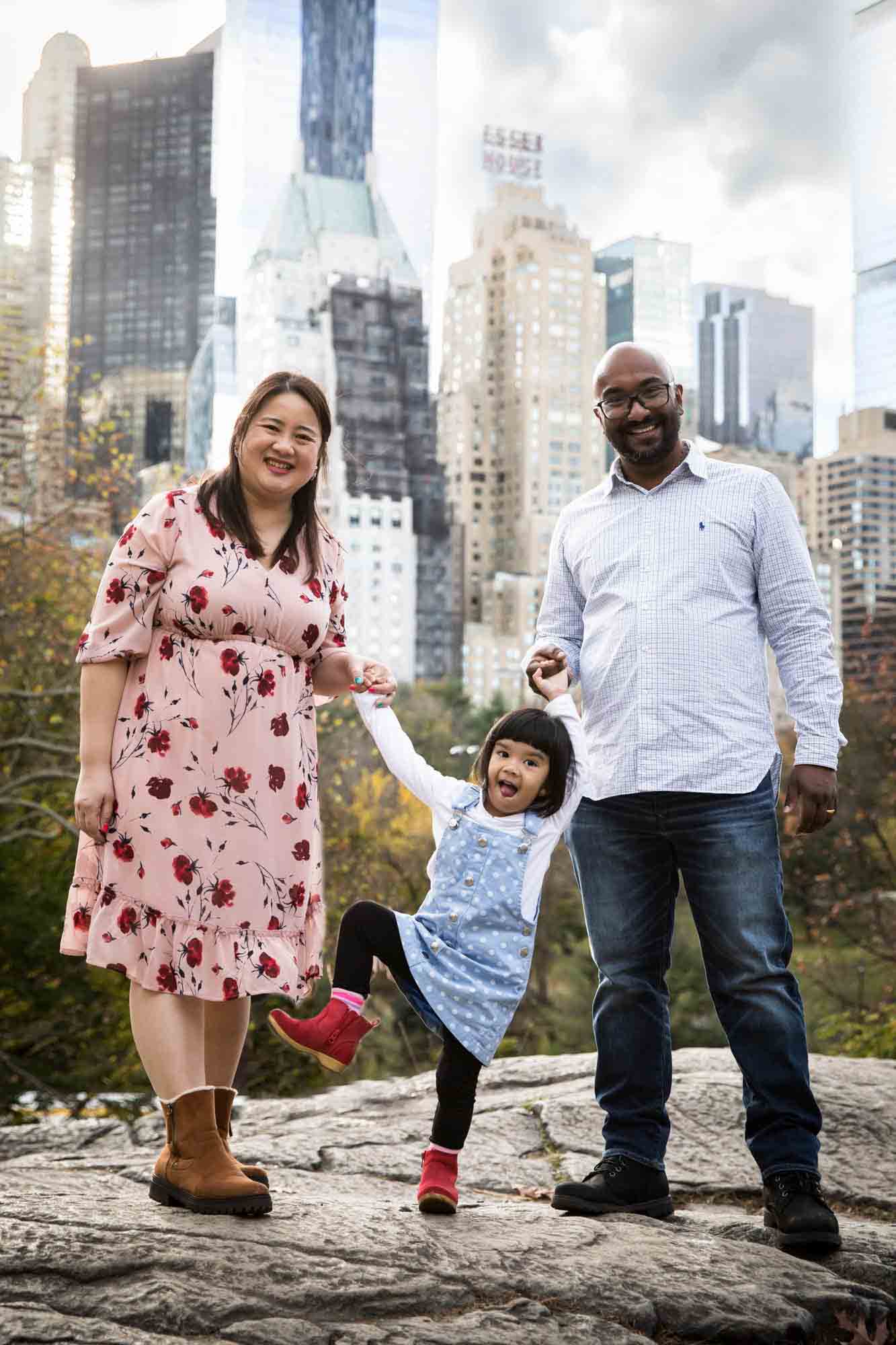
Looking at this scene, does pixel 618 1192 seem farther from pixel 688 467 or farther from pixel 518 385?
pixel 518 385

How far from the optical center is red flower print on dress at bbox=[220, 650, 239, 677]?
292cm

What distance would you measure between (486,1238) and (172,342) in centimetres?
7104

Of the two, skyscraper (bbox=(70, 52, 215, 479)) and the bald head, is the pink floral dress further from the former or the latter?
skyscraper (bbox=(70, 52, 215, 479))

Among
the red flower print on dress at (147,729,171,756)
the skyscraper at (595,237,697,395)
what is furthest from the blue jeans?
the skyscraper at (595,237,697,395)

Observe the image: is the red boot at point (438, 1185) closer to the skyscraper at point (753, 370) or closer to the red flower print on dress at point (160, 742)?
the red flower print on dress at point (160, 742)

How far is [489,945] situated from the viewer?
300 centimetres

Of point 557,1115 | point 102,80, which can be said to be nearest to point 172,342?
point 102,80

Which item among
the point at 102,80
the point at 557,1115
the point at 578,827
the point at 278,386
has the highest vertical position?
the point at 102,80

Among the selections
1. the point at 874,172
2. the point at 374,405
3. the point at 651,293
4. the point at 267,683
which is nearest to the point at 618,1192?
the point at 267,683

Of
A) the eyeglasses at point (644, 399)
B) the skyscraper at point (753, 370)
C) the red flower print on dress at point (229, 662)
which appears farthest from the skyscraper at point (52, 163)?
the red flower print on dress at point (229, 662)

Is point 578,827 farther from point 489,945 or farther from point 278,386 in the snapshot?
point 278,386

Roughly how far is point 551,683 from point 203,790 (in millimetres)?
841

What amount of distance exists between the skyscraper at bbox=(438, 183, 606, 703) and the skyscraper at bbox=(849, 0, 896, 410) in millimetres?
34540

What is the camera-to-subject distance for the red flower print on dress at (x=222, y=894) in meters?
2.86
